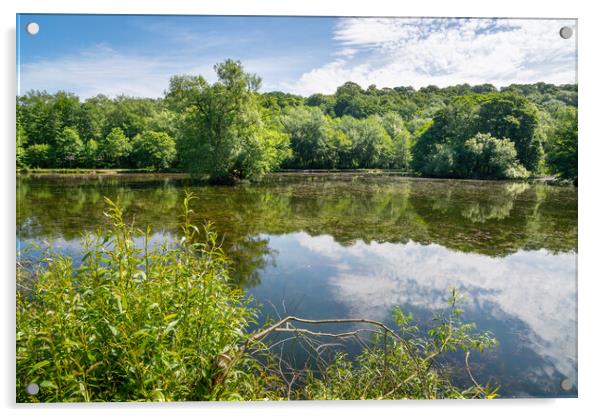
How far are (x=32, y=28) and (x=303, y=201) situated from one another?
349 centimetres

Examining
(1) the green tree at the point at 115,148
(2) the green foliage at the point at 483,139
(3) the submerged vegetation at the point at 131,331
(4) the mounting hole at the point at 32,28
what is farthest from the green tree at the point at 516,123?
(4) the mounting hole at the point at 32,28

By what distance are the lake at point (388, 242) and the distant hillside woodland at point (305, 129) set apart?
247 millimetres

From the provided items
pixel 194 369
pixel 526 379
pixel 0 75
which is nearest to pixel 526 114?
pixel 526 379

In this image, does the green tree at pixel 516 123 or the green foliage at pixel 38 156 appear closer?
the green foliage at pixel 38 156

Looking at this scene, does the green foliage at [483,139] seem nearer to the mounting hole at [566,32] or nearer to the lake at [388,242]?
the lake at [388,242]

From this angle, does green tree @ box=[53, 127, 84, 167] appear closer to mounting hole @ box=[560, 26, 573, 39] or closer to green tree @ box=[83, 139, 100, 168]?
green tree @ box=[83, 139, 100, 168]

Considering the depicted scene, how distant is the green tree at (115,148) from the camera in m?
4.61

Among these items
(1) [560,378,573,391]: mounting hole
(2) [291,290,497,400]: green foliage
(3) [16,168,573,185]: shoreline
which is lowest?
(1) [560,378,573,391]: mounting hole

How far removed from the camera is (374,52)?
4.04 m

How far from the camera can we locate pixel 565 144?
399cm

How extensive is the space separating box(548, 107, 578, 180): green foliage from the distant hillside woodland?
1 cm

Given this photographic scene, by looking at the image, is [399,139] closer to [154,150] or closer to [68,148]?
[154,150]

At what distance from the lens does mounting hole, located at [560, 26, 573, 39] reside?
12.0 ft

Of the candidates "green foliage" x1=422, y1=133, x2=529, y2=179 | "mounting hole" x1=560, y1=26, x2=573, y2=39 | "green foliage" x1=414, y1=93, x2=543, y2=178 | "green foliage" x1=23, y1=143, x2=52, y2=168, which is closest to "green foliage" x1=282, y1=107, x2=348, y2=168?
"green foliage" x1=414, y1=93, x2=543, y2=178
